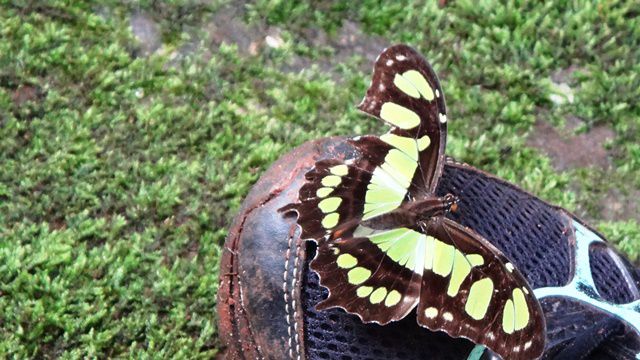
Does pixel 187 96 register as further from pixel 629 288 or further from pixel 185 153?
pixel 629 288

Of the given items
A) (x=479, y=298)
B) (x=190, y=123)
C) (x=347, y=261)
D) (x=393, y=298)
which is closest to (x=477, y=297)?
(x=479, y=298)

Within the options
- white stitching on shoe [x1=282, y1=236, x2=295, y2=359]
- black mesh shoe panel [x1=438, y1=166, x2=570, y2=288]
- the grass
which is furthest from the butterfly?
the grass

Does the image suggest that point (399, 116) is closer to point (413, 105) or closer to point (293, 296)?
point (413, 105)

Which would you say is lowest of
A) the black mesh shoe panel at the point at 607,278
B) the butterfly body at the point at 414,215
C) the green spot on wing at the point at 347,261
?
the black mesh shoe panel at the point at 607,278

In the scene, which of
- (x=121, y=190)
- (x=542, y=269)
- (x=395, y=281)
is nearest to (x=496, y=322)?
(x=395, y=281)

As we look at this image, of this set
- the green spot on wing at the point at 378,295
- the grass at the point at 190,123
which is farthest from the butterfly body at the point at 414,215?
the grass at the point at 190,123

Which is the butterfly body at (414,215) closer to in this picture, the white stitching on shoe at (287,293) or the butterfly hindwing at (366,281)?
the butterfly hindwing at (366,281)

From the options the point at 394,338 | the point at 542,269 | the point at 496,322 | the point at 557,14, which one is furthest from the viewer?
the point at 557,14
